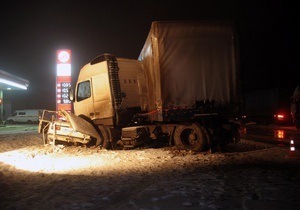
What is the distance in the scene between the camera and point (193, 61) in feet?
36.6

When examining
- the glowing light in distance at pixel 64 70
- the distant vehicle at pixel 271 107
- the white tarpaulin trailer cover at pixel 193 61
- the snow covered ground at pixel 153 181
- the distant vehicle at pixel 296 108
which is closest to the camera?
the snow covered ground at pixel 153 181

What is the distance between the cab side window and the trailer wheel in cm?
439

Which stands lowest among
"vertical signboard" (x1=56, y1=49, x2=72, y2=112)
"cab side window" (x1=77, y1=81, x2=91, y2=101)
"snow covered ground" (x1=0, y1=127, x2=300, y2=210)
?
"snow covered ground" (x1=0, y1=127, x2=300, y2=210)

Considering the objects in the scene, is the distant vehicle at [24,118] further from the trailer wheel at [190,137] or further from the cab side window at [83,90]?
the trailer wheel at [190,137]

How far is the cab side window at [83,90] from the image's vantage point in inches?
547

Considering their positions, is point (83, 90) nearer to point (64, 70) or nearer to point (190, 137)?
point (190, 137)

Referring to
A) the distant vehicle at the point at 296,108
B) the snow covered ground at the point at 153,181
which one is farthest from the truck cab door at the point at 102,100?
the distant vehicle at the point at 296,108

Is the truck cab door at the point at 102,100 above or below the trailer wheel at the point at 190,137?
above

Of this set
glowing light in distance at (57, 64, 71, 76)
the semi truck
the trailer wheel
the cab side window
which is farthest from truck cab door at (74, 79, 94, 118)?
glowing light in distance at (57, 64, 71, 76)

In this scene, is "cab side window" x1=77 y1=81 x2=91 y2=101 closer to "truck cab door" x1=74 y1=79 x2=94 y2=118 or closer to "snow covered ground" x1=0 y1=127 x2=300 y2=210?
"truck cab door" x1=74 y1=79 x2=94 y2=118

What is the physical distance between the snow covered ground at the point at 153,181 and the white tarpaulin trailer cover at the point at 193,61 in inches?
78.5

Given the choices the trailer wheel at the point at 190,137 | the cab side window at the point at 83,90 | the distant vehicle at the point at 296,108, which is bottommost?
the trailer wheel at the point at 190,137

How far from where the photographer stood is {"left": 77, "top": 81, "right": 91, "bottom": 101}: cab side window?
13905 mm

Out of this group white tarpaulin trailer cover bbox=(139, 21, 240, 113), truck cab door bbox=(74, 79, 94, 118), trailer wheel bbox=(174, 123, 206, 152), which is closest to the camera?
white tarpaulin trailer cover bbox=(139, 21, 240, 113)
